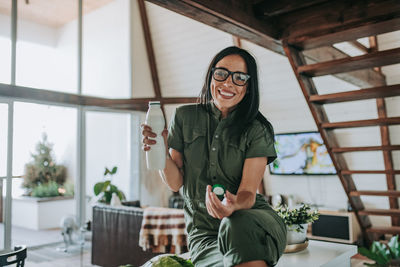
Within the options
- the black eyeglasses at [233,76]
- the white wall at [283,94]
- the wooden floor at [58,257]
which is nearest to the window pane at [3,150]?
the wooden floor at [58,257]

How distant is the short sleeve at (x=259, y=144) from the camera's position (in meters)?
1.41

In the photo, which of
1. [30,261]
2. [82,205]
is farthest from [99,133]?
[30,261]

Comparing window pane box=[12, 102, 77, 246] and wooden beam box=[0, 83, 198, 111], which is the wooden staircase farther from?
window pane box=[12, 102, 77, 246]

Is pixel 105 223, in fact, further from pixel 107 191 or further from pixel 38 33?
pixel 38 33

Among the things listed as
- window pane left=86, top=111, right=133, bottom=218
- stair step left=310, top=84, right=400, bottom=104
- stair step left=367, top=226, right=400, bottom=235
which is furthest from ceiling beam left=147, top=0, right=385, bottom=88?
window pane left=86, top=111, right=133, bottom=218

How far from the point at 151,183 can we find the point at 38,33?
3.62 m

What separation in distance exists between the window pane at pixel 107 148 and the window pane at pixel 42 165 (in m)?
0.34

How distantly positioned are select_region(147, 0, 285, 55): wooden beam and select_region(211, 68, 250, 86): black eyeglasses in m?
0.95

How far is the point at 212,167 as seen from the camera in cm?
146

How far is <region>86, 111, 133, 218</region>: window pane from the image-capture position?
280 inches

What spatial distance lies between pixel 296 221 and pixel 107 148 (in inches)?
230

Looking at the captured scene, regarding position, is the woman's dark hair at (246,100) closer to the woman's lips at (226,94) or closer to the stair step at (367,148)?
the woman's lips at (226,94)

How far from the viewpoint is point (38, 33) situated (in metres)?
6.66

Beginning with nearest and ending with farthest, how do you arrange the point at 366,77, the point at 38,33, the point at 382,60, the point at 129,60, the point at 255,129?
the point at 255,129, the point at 382,60, the point at 366,77, the point at 38,33, the point at 129,60
